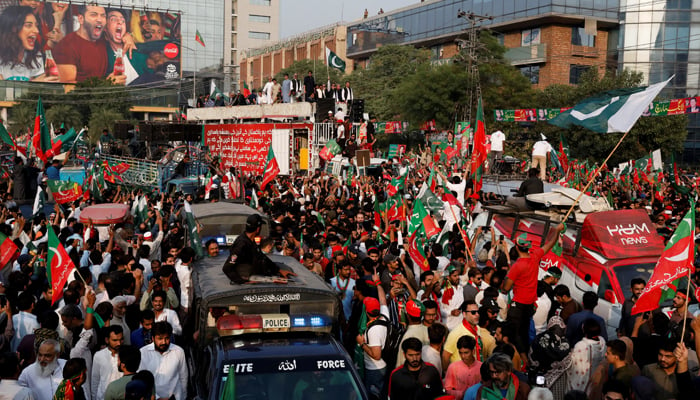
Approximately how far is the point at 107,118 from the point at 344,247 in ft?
210

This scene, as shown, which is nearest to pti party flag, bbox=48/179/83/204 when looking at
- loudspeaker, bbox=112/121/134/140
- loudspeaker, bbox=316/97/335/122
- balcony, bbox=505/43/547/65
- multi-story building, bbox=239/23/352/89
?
loudspeaker, bbox=316/97/335/122

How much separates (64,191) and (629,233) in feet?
35.1

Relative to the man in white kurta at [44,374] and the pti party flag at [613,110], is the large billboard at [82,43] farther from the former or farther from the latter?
the man in white kurta at [44,374]

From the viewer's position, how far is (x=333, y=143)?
25359 mm

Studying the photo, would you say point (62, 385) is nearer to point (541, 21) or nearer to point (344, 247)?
point (344, 247)

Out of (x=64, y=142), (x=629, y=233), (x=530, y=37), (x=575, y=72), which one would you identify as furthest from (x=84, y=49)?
(x=629, y=233)

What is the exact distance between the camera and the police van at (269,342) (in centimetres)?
561

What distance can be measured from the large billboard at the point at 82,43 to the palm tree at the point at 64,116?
1194 centimetres

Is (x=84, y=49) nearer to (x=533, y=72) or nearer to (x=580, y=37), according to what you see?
(x=533, y=72)

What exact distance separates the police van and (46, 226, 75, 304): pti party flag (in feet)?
4.82

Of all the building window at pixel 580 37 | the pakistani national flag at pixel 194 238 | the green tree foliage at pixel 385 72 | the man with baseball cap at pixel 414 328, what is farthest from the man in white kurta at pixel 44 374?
the building window at pixel 580 37

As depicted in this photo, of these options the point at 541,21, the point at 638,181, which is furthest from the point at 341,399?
the point at 541,21

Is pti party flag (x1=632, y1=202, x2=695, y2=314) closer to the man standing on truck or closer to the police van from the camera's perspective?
the man standing on truck

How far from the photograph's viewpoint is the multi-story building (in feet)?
279
